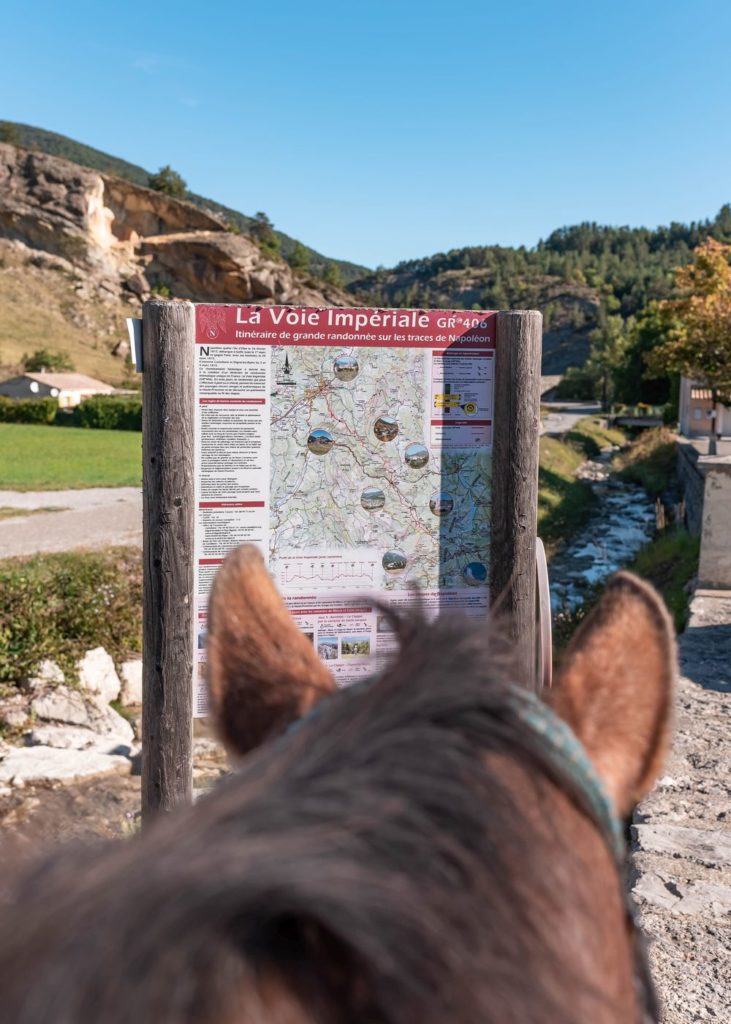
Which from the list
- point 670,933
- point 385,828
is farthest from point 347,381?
point 385,828

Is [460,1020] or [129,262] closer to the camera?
[460,1020]

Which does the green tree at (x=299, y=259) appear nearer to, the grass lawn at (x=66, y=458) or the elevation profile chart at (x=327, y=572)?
the grass lawn at (x=66, y=458)

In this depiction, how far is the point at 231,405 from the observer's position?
11.9 feet

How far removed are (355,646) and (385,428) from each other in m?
0.93

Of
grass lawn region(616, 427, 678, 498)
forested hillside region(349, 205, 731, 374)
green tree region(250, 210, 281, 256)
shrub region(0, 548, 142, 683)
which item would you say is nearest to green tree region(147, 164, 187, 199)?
green tree region(250, 210, 281, 256)

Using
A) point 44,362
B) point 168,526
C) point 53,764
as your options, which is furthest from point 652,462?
point 44,362

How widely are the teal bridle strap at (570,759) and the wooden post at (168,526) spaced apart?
259 centimetres

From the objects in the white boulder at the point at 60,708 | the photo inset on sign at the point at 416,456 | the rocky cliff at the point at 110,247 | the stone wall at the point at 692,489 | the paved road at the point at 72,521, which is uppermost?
the rocky cliff at the point at 110,247

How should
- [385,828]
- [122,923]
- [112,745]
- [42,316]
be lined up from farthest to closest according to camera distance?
[42,316], [112,745], [385,828], [122,923]

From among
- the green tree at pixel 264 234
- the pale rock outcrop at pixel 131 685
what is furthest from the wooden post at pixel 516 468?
the green tree at pixel 264 234

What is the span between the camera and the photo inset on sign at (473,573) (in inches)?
157

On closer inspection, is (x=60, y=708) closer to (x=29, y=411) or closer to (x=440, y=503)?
(x=440, y=503)

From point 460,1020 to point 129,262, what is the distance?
9300 centimetres

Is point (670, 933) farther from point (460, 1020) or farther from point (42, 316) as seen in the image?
point (42, 316)
